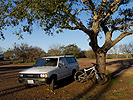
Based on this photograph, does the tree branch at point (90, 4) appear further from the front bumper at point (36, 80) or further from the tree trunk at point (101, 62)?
the front bumper at point (36, 80)

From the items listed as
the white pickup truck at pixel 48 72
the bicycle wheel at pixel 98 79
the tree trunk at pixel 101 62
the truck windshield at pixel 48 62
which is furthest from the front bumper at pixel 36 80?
the tree trunk at pixel 101 62

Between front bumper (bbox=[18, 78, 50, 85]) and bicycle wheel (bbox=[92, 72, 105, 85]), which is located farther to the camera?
bicycle wheel (bbox=[92, 72, 105, 85])

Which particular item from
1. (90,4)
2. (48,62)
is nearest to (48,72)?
(48,62)

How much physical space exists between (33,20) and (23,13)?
113 centimetres

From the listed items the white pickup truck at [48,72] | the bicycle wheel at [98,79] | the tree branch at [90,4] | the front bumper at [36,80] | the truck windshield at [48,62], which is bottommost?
the bicycle wheel at [98,79]

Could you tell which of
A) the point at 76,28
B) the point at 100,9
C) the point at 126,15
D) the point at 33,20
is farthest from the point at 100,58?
the point at 33,20

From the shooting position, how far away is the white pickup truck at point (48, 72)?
6.85 m

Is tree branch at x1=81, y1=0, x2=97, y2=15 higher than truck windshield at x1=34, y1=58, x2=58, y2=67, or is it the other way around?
tree branch at x1=81, y1=0, x2=97, y2=15

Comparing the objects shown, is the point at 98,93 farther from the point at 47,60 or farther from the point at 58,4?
the point at 58,4

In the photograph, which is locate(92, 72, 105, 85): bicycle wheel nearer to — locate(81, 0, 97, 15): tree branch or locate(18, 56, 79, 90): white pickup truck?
locate(18, 56, 79, 90): white pickup truck

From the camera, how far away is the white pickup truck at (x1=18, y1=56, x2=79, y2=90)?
6.85 metres

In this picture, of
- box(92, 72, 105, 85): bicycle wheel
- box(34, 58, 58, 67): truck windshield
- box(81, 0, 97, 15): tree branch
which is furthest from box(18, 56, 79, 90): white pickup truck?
box(81, 0, 97, 15): tree branch

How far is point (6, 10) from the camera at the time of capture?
854 cm

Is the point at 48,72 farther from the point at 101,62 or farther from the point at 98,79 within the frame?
the point at 101,62
